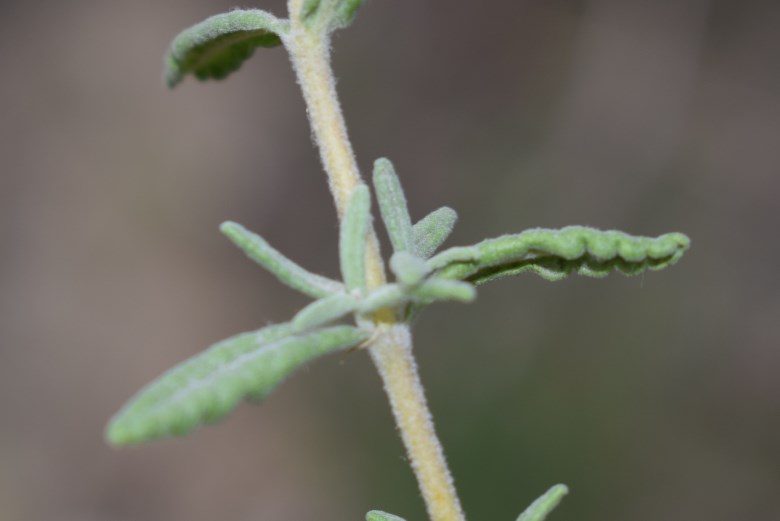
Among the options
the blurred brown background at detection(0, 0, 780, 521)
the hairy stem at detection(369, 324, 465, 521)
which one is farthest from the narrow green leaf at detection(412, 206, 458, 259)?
the blurred brown background at detection(0, 0, 780, 521)

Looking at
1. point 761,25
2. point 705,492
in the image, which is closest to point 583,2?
point 761,25

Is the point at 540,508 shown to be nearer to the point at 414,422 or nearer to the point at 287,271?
the point at 414,422

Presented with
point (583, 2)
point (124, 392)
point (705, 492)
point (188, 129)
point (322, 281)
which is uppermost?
point (188, 129)

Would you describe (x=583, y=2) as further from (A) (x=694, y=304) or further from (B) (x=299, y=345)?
(B) (x=299, y=345)

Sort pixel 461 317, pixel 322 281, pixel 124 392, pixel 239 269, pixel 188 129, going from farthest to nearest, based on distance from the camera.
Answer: pixel 188 129
pixel 239 269
pixel 124 392
pixel 461 317
pixel 322 281

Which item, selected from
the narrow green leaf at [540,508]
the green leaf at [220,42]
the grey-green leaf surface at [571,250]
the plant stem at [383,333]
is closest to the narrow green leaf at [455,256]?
the grey-green leaf surface at [571,250]

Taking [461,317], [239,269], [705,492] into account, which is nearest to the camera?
[705,492]

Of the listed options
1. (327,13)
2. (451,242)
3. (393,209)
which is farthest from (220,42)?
(451,242)
